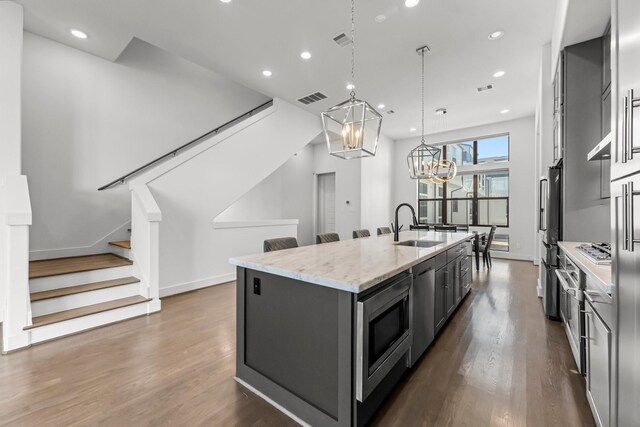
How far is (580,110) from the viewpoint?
8.91 ft

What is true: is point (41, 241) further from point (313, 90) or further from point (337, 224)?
point (337, 224)

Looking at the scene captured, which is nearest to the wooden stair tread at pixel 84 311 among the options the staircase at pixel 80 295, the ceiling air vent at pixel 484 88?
the staircase at pixel 80 295

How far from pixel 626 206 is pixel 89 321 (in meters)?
4.10

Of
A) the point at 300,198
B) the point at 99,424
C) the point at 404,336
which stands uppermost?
the point at 300,198

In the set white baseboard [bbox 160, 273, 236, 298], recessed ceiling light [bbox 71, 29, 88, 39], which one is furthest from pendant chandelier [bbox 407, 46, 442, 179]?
recessed ceiling light [bbox 71, 29, 88, 39]

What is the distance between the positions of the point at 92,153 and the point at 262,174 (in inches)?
102

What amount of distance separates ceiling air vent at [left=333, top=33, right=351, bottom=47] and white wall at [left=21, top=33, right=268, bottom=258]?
10.6 ft

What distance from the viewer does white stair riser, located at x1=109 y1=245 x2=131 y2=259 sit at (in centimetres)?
380

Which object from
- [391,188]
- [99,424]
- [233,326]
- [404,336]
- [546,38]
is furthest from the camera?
[391,188]

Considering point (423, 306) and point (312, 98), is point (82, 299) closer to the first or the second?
point (423, 306)

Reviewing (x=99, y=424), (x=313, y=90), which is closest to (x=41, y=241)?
(x=99, y=424)

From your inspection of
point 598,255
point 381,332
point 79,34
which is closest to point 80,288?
point 79,34

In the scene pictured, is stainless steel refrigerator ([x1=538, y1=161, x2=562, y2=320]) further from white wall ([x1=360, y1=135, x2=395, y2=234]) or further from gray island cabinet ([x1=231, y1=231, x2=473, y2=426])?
white wall ([x1=360, y1=135, x2=395, y2=234])

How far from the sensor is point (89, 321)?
284 cm
